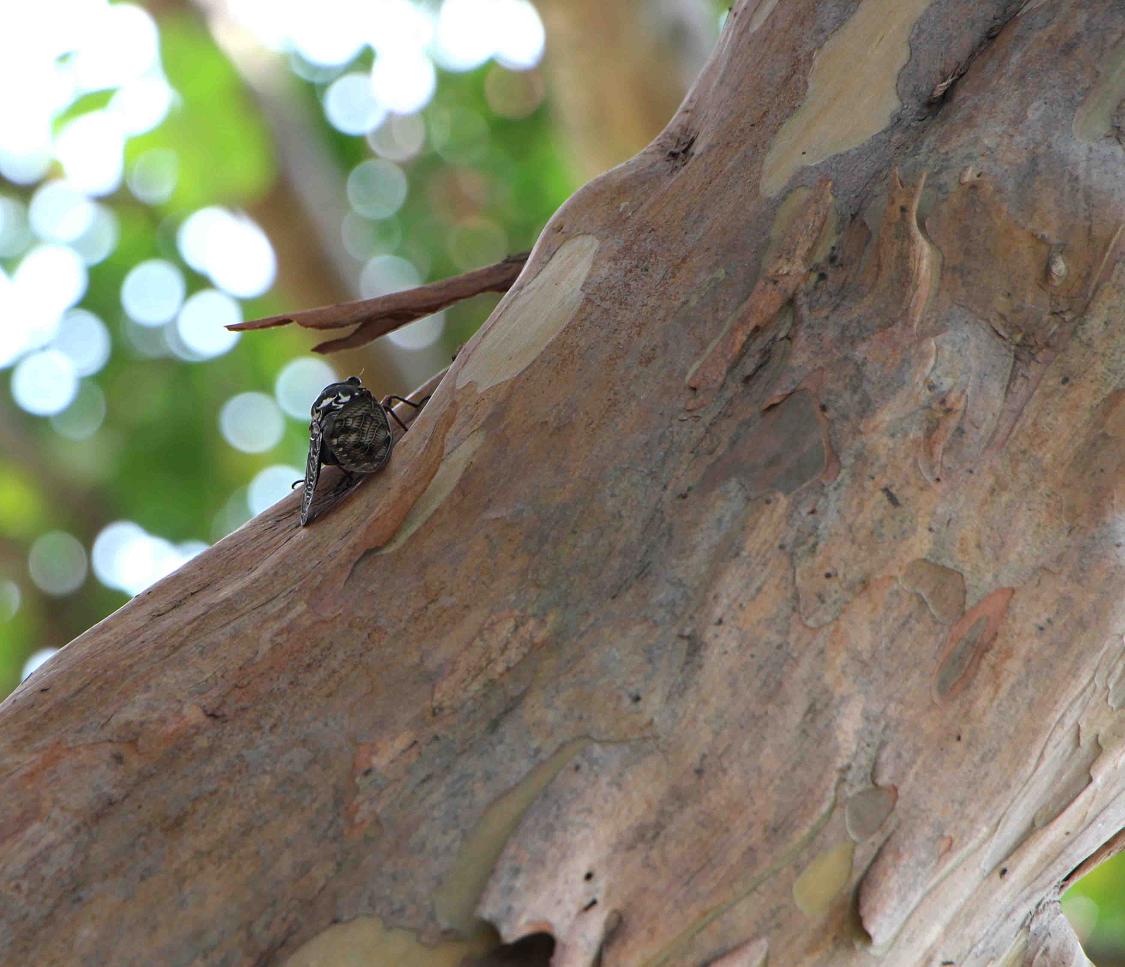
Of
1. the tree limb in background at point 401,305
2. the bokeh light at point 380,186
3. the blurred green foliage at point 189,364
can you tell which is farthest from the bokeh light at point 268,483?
Result: the tree limb in background at point 401,305

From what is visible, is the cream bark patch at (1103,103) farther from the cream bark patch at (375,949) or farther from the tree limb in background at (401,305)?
the cream bark patch at (375,949)

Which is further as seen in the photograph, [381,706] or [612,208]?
[612,208]

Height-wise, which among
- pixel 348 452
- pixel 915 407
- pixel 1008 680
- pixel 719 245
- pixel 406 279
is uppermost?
pixel 406 279

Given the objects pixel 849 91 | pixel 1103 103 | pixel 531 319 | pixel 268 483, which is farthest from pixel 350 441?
pixel 268 483

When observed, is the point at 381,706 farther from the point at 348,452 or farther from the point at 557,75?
the point at 557,75

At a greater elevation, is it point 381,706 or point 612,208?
point 612,208

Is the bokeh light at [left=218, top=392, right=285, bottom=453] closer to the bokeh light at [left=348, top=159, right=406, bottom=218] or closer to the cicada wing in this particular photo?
the bokeh light at [left=348, top=159, right=406, bottom=218]

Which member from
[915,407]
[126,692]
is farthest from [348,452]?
[915,407]
